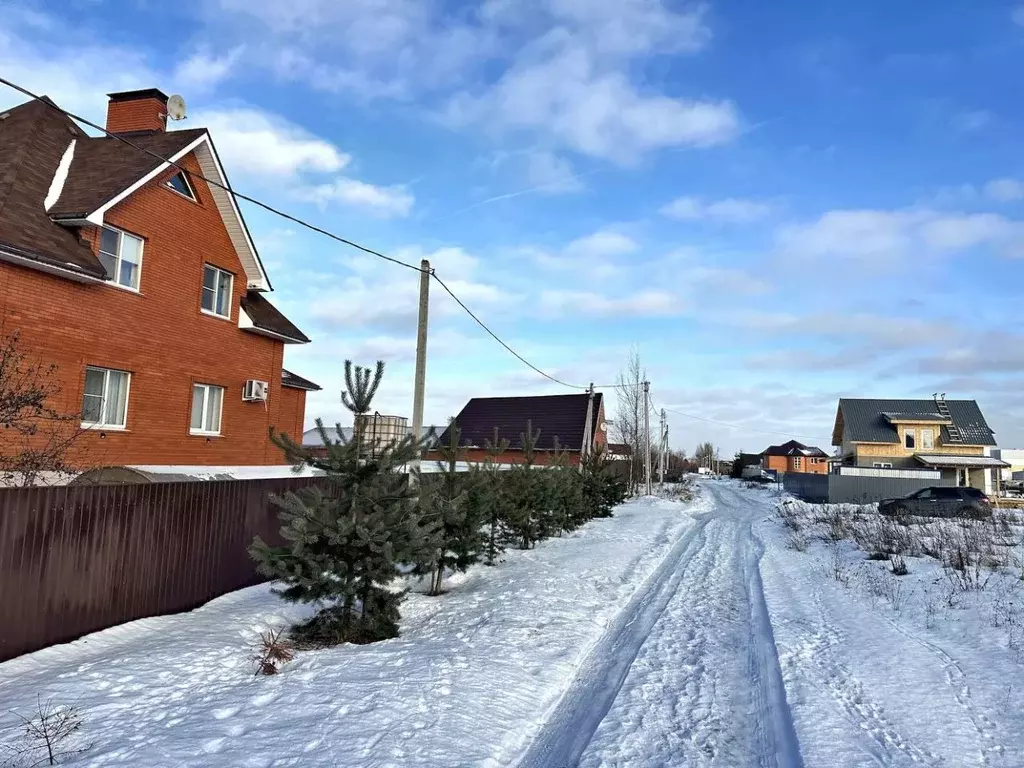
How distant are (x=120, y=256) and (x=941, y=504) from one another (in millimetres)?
25089

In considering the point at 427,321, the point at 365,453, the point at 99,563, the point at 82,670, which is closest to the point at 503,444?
the point at 427,321

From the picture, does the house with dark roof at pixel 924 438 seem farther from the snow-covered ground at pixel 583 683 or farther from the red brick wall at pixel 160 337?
the red brick wall at pixel 160 337

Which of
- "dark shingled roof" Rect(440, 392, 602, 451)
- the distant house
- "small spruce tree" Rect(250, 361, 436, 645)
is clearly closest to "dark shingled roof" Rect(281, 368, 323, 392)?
"small spruce tree" Rect(250, 361, 436, 645)

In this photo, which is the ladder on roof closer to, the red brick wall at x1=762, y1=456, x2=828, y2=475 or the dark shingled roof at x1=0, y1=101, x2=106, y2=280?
the red brick wall at x1=762, y1=456, x2=828, y2=475

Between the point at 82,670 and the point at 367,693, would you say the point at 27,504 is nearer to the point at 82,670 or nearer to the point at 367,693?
the point at 82,670

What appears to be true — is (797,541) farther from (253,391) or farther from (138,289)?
(138,289)

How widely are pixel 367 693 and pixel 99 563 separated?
383 centimetres

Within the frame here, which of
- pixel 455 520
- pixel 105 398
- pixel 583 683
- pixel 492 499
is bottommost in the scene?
pixel 583 683

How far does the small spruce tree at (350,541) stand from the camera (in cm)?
642

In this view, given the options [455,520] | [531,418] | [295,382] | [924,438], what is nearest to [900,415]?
[924,438]

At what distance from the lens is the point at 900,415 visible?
42.8 metres

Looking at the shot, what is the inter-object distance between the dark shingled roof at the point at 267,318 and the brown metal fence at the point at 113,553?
7.70 meters

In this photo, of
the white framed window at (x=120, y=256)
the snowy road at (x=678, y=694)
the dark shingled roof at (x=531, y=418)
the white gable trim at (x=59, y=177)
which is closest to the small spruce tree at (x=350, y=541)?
the snowy road at (x=678, y=694)

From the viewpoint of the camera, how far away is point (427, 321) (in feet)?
36.8
